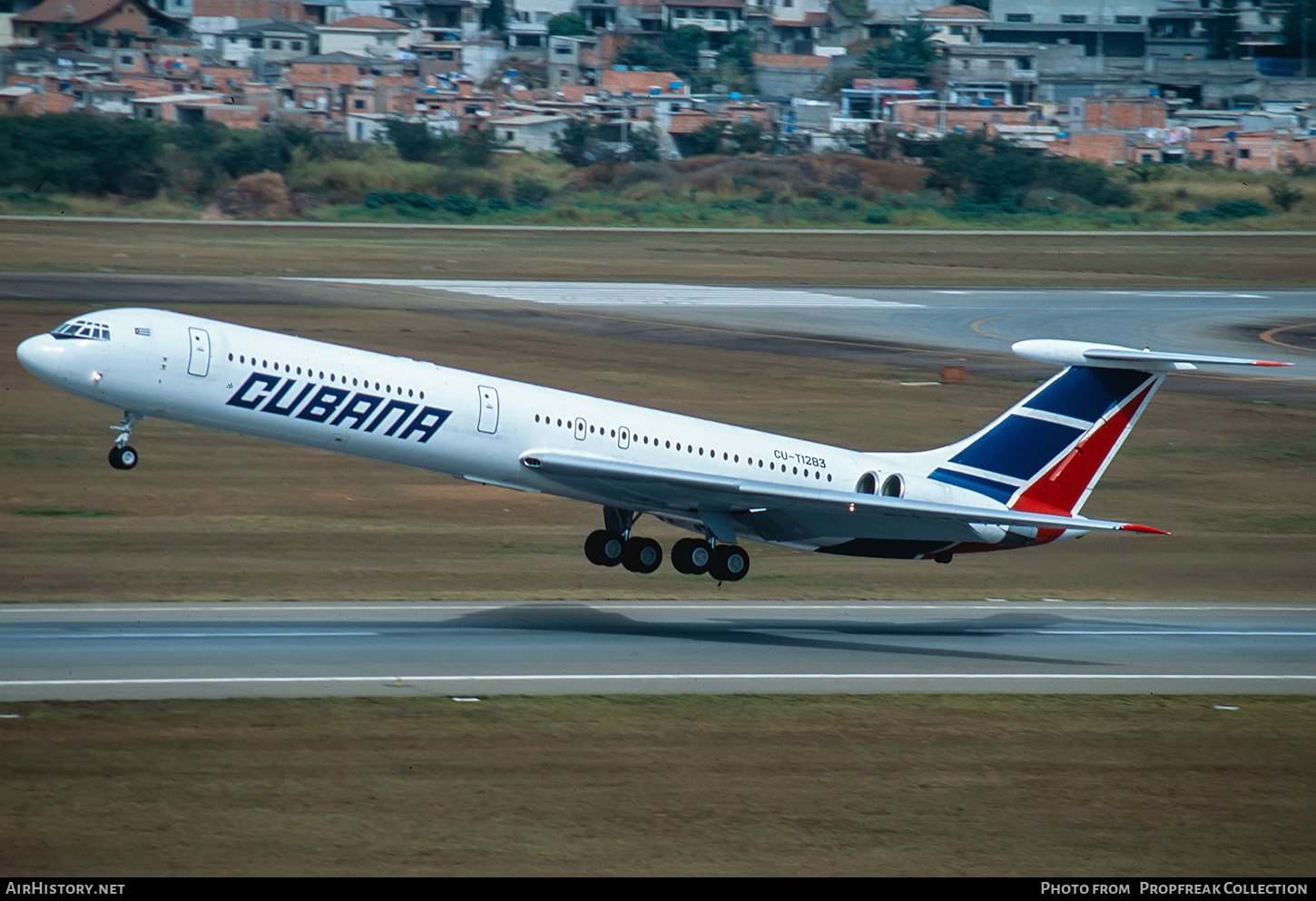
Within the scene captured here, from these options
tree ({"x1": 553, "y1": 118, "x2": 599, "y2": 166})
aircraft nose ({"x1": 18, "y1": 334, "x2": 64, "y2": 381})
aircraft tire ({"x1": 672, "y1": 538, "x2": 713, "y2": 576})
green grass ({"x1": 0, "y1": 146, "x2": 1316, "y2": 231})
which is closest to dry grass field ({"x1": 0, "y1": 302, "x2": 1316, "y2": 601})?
aircraft tire ({"x1": 672, "y1": 538, "x2": 713, "y2": 576})

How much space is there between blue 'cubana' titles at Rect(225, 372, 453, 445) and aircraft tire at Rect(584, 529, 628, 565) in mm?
5143

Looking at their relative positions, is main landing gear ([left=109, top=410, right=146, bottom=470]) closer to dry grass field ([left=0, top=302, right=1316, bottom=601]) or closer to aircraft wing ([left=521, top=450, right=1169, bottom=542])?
dry grass field ([left=0, top=302, right=1316, bottom=601])

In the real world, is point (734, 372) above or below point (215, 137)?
below

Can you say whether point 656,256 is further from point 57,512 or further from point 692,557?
point 692,557

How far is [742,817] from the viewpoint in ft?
75.3

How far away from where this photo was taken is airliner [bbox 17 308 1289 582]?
33219 mm

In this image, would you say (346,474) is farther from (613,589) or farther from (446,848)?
(446,848)

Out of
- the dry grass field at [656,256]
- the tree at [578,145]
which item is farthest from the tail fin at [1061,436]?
the tree at [578,145]

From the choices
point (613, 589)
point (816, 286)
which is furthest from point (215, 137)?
point (613, 589)

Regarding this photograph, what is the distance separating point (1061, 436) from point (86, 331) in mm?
22464

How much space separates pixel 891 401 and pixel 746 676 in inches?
1413

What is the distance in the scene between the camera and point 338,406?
34.0 m

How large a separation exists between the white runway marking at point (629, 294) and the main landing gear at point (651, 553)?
159 ft

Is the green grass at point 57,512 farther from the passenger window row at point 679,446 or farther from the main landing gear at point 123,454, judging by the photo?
the passenger window row at point 679,446
